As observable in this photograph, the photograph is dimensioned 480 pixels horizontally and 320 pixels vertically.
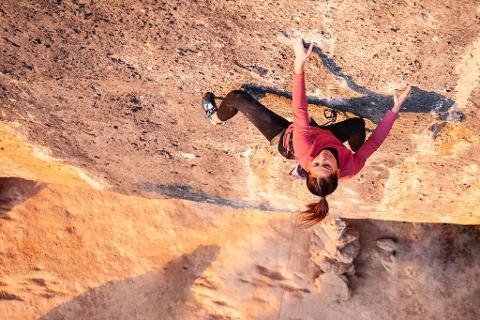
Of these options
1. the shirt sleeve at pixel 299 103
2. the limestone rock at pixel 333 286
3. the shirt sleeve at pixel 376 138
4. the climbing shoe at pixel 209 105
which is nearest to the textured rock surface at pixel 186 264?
the limestone rock at pixel 333 286

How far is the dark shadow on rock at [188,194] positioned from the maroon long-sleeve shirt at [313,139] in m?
1.87

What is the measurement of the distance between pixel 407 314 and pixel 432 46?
3574mm

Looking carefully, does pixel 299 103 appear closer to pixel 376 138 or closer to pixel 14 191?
pixel 376 138

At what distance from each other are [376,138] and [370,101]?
0.27 meters

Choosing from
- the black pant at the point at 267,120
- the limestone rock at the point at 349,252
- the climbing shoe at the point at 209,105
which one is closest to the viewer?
the black pant at the point at 267,120

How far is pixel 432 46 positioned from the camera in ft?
6.94

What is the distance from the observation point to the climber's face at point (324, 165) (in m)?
2.09

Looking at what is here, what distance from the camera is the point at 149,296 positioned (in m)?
4.95

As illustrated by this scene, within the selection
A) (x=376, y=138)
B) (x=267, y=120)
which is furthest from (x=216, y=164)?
(x=376, y=138)

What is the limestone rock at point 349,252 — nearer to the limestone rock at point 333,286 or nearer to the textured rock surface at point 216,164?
the textured rock surface at point 216,164

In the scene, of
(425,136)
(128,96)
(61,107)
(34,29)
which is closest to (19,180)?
(61,107)

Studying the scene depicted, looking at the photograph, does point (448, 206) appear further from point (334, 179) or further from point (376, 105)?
point (334, 179)

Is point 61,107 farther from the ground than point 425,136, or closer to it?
closer to it

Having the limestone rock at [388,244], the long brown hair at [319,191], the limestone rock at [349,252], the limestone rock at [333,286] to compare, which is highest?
the long brown hair at [319,191]
